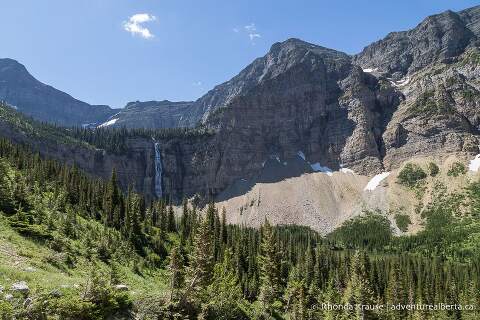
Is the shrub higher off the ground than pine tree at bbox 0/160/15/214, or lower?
lower

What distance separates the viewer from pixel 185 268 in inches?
2023

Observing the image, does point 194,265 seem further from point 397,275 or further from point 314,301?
point 397,275

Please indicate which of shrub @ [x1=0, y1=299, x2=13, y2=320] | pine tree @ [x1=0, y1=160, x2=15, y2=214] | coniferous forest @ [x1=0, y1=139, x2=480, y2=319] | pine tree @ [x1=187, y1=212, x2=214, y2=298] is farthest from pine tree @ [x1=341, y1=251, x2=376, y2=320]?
shrub @ [x1=0, y1=299, x2=13, y2=320]

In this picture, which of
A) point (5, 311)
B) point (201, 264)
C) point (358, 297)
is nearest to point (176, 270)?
point (201, 264)

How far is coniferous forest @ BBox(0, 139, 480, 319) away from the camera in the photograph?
3472 cm

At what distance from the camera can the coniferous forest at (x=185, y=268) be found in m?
34.7

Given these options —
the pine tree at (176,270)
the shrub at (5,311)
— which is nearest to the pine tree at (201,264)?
the pine tree at (176,270)

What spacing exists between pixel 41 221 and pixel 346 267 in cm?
9836

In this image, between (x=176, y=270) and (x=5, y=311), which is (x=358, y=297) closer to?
(x=176, y=270)

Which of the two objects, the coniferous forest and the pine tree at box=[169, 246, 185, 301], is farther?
the pine tree at box=[169, 246, 185, 301]

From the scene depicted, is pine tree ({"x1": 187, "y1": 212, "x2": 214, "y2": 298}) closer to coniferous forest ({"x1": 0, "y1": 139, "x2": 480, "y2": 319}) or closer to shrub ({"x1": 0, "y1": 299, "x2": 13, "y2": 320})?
coniferous forest ({"x1": 0, "y1": 139, "x2": 480, "y2": 319})

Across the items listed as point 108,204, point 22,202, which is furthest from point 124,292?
point 108,204

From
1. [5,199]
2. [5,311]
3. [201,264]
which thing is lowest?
[201,264]

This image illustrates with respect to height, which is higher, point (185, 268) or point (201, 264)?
point (201, 264)
